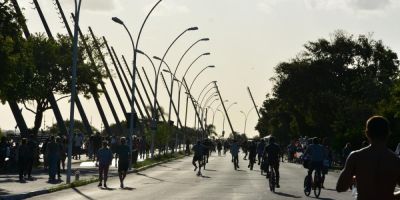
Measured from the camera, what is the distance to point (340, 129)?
6594 centimetres

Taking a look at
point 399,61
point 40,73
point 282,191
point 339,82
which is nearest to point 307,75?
point 339,82

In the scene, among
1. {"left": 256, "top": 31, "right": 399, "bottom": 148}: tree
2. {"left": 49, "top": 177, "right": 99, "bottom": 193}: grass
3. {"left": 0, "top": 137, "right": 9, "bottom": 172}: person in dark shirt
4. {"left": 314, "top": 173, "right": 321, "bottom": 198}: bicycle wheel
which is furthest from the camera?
{"left": 256, "top": 31, "right": 399, "bottom": 148}: tree

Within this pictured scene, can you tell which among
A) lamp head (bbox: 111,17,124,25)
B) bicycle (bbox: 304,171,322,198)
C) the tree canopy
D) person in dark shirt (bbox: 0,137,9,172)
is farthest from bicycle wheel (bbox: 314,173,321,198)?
the tree canopy

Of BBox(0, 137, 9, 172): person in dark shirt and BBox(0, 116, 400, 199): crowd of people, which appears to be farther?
BBox(0, 137, 9, 172): person in dark shirt

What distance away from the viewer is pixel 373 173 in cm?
637

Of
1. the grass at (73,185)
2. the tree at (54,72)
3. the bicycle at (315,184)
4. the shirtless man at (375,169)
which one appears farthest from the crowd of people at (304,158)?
the tree at (54,72)

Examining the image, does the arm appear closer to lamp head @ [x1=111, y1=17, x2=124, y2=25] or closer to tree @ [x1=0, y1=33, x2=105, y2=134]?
lamp head @ [x1=111, y1=17, x2=124, y2=25]

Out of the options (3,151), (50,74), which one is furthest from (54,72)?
(3,151)

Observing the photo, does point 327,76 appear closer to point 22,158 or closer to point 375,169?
point 22,158

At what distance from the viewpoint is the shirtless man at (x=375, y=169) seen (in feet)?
20.8

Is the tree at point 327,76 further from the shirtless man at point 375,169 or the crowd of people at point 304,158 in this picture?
the shirtless man at point 375,169

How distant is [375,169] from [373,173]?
0.03 meters

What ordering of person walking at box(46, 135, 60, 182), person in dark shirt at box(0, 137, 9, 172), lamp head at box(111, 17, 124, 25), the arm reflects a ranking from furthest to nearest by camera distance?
lamp head at box(111, 17, 124, 25) → person in dark shirt at box(0, 137, 9, 172) → person walking at box(46, 135, 60, 182) → the arm

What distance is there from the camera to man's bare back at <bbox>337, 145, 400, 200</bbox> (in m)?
6.33
